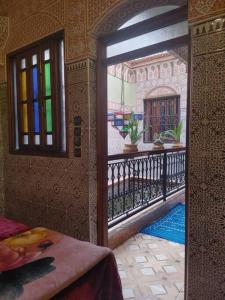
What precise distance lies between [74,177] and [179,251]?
155 cm

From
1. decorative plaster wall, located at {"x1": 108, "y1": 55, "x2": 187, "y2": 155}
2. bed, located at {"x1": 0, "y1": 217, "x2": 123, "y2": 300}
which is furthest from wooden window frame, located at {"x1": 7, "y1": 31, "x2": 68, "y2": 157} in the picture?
decorative plaster wall, located at {"x1": 108, "y1": 55, "x2": 187, "y2": 155}

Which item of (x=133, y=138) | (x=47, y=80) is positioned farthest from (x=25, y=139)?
(x=133, y=138)

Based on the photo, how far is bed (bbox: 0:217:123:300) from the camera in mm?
1006

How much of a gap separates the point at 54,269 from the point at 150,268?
5.07ft

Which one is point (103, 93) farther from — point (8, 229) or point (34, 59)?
point (8, 229)

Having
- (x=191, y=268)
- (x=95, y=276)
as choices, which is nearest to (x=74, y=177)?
(x=95, y=276)

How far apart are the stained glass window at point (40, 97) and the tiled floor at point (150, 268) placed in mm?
1375

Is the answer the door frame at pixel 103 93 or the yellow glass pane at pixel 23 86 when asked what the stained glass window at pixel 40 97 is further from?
the door frame at pixel 103 93

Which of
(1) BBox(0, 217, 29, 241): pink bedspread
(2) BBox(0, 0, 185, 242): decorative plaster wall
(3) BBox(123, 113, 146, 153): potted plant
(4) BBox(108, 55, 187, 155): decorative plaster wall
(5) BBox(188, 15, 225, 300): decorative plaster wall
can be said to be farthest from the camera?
(4) BBox(108, 55, 187, 155): decorative plaster wall

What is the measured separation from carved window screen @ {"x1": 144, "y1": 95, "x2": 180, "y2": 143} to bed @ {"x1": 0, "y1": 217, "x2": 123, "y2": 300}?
5.32 meters

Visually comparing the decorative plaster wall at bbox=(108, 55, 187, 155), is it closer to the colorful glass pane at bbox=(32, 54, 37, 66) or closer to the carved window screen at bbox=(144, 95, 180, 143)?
the carved window screen at bbox=(144, 95, 180, 143)

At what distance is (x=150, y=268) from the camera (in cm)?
236

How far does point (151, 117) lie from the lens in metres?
6.64

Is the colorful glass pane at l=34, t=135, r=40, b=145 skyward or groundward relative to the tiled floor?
skyward
